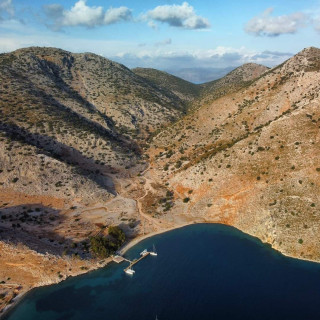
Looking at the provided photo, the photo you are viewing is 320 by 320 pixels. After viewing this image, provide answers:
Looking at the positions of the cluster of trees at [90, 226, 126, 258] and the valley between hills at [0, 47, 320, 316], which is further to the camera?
the valley between hills at [0, 47, 320, 316]

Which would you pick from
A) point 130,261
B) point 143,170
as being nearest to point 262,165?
point 130,261

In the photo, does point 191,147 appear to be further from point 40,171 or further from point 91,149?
point 40,171

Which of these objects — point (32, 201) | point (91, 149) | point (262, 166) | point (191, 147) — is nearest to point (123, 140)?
point (91, 149)

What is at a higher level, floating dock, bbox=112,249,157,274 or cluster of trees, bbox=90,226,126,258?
cluster of trees, bbox=90,226,126,258

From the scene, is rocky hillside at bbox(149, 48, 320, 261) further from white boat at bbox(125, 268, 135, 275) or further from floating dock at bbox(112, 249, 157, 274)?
white boat at bbox(125, 268, 135, 275)

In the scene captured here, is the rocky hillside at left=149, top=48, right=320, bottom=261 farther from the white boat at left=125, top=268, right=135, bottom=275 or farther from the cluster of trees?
the white boat at left=125, top=268, right=135, bottom=275

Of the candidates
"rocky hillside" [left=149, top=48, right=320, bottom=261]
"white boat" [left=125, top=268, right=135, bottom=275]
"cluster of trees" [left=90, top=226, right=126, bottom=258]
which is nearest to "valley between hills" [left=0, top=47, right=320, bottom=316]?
"rocky hillside" [left=149, top=48, right=320, bottom=261]

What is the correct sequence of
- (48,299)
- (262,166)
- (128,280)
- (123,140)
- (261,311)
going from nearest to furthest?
1. (261,311)
2. (48,299)
3. (128,280)
4. (262,166)
5. (123,140)
